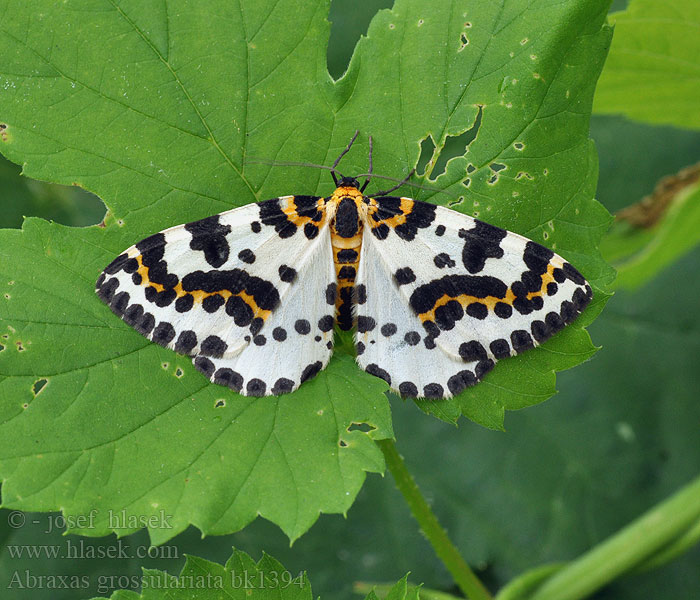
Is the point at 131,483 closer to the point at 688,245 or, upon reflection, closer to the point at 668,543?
the point at 668,543

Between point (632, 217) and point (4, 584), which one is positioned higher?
point (632, 217)

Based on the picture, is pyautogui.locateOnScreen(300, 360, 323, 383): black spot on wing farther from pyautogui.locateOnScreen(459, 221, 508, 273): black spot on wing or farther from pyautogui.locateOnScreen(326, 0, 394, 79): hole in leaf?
pyautogui.locateOnScreen(326, 0, 394, 79): hole in leaf

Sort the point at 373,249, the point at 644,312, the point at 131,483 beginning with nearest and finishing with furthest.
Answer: the point at 131,483 < the point at 373,249 < the point at 644,312

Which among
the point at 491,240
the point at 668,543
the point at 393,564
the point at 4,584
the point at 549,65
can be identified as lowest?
the point at 668,543

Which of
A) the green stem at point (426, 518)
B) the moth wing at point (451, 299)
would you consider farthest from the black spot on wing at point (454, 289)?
the green stem at point (426, 518)

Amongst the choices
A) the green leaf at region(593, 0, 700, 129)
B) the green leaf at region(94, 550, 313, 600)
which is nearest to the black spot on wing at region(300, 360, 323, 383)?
the green leaf at region(94, 550, 313, 600)

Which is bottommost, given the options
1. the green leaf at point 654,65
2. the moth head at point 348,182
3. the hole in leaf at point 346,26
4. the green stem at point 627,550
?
the green stem at point 627,550

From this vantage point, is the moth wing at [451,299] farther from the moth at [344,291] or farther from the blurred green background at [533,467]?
the blurred green background at [533,467]

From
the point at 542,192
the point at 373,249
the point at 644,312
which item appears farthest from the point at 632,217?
the point at 373,249
